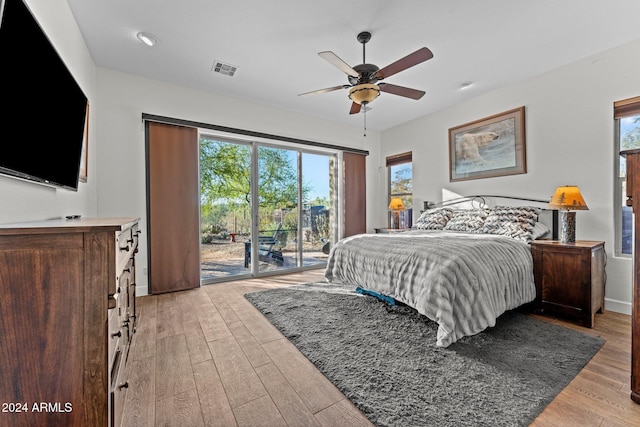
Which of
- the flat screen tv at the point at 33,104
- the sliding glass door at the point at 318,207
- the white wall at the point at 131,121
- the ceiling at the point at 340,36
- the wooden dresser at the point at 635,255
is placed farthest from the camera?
the sliding glass door at the point at 318,207

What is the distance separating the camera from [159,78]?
3.42 m

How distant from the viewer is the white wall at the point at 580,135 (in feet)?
9.09

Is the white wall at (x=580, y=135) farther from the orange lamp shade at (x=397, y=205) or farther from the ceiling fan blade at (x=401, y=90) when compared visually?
the ceiling fan blade at (x=401, y=90)

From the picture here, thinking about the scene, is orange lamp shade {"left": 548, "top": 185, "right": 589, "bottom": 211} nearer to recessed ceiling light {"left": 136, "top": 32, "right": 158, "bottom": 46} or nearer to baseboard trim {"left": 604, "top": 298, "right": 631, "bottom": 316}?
baseboard trim {"left": 604, "top": 298, "right": 631, "bottom": 316}

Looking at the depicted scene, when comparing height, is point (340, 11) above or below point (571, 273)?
above

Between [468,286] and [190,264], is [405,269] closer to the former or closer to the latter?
[468,286]

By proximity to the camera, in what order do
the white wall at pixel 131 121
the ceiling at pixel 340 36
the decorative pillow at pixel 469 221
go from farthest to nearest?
the decorative pillow at pixel 469 221 → the white wall at pixel 131 121 → the ceiling at pixel 340 36

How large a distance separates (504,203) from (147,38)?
15.2 ft

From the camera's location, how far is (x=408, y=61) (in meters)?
2.23

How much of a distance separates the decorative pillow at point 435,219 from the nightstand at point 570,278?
1234mm

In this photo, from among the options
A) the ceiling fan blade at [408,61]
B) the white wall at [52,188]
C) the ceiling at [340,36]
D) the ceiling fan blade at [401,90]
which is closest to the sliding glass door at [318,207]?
the ceiling at [340,36]

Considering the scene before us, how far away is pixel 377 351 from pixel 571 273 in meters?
2.01

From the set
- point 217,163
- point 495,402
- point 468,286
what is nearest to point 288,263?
point 217,163

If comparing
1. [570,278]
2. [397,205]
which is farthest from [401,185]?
[570,278]
